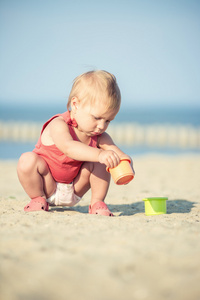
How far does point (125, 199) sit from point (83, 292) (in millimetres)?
2649

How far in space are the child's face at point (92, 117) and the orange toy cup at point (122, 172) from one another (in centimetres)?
30

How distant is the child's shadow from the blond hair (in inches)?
40.9

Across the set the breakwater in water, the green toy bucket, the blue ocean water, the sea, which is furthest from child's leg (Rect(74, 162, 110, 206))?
the blue ocean water

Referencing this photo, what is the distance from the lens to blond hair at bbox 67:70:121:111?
2.47m

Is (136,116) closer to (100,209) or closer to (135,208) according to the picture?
(135,208)

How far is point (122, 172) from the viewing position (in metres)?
2.38

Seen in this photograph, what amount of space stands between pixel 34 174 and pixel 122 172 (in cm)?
69

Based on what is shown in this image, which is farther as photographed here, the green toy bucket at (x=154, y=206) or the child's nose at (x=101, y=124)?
the green toy bucket at (x=154, y=206)

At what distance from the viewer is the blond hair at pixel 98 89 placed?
2471 millimetres

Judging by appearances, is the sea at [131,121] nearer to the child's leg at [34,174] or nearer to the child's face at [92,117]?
the child's leg at [34,174]

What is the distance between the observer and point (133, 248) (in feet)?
5.14

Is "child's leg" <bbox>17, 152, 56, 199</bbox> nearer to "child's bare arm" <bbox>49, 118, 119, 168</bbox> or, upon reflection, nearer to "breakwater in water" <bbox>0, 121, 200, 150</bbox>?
"child's bare arm" <bbox>49, 118, 119, 168</bbox>

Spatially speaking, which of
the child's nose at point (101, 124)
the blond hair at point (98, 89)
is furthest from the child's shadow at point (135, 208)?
the blond hair at point (98, 89)

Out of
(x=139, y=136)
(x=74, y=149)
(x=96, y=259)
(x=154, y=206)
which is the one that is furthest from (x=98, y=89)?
(x=139, y=136)
